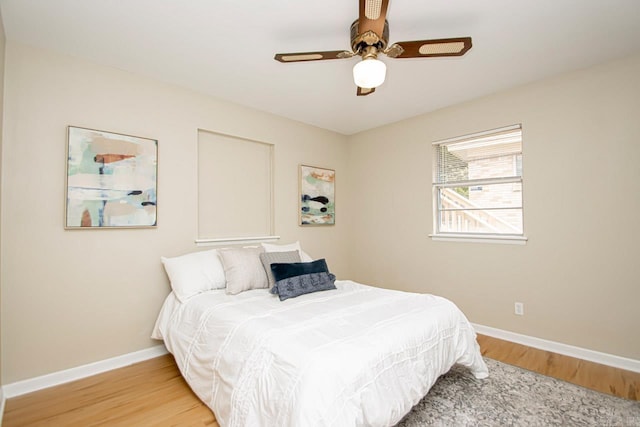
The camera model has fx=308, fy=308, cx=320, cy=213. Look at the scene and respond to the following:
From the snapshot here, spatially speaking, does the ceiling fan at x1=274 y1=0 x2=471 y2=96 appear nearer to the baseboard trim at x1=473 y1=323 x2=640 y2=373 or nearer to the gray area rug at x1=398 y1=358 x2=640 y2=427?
the gray area rug at x1=398 y1=358 x2=640 y2=427

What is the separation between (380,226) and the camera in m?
4.31

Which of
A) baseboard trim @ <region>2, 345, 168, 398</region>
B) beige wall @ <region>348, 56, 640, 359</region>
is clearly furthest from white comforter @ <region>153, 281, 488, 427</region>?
beige wall @ <region>348, 56, 640, 359</region>

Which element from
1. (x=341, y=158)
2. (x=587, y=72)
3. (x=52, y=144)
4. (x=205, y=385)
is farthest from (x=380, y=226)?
(x=52, y=144)

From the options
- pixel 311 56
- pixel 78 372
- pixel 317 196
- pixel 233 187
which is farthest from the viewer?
pixel 317 196

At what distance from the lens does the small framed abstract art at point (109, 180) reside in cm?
245

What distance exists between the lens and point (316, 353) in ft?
4.85

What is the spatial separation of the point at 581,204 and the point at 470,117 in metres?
1.37

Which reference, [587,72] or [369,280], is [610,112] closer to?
[587,72]

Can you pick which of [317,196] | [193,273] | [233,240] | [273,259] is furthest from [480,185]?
[193,273]

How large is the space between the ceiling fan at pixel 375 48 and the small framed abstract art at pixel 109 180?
5.48ft

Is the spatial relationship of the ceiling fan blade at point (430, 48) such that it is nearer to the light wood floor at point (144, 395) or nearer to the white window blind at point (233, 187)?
the white window blind at point (233, 187)

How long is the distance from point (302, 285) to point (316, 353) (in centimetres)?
112

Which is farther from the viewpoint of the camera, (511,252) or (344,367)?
(511,252)

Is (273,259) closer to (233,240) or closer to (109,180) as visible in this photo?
(233,240)
